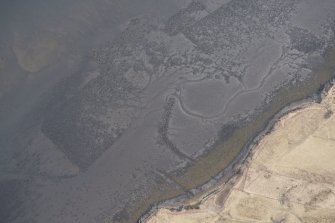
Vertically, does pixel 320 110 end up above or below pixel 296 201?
above

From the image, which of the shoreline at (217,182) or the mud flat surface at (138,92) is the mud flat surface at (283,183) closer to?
the shoreline at (217,182)

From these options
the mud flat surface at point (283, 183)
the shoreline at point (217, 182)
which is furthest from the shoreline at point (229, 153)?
the mud flat surface at point (283, 183)

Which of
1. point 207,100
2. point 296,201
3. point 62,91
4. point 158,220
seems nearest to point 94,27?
point 62,91

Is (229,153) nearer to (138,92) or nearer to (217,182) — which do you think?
(217,182)

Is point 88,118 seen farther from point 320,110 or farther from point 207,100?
point 320,110

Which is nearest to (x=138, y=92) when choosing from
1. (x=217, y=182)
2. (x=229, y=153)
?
(x=229, y=153)
